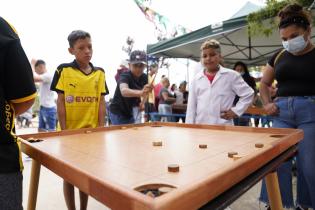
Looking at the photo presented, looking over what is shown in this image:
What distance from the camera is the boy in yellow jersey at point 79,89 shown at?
228cm

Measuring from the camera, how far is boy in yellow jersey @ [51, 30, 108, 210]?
7.48ft

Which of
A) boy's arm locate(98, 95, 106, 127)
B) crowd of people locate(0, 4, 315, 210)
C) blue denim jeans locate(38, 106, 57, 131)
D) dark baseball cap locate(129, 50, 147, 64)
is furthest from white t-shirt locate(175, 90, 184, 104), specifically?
boy's arm locate(98, 95, 106, 127)

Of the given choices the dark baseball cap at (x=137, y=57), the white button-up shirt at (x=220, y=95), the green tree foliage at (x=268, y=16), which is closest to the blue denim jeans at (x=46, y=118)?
the dark baseball cap at (x=137, y=57)

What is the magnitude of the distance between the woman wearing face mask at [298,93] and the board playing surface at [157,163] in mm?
432

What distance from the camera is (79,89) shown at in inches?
91.9

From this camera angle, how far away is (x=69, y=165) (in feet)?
3.14

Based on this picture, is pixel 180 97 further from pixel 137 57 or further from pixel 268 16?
pixel 137 57

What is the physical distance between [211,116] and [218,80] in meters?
0.32

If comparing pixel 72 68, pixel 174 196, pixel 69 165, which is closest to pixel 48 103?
pixel 72 68

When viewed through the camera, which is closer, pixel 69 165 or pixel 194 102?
pixel 69 165

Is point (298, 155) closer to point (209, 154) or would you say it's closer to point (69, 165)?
point (209, 154)

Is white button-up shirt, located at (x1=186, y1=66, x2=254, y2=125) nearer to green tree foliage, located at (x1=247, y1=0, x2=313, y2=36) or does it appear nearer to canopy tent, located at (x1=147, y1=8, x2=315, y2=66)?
green tree foliage, located at (x1=247, y1=0, x2=313, y2=36)

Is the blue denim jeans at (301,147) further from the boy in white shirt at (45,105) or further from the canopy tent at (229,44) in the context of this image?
the boy in white shirt at (45,105)

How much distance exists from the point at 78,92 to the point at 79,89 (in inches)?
1.1
